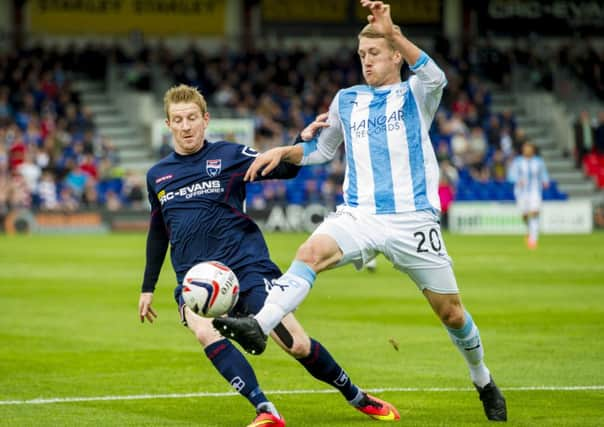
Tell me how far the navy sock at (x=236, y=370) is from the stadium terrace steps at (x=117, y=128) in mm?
33049

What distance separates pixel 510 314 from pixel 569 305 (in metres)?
1.30

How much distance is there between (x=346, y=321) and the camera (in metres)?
14.8

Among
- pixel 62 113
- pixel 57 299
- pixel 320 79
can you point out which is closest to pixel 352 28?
pixel 320 79

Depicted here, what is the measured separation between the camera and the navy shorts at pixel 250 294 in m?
7.74

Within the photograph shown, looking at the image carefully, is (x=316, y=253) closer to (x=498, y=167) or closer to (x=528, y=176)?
(x=528, y=176)

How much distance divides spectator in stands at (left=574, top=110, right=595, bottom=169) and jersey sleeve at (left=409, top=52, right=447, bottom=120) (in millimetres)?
36812

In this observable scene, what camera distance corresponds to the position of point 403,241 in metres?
7.74

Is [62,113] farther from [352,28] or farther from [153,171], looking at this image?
[153,171]

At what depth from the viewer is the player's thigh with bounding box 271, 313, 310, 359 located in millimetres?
7801

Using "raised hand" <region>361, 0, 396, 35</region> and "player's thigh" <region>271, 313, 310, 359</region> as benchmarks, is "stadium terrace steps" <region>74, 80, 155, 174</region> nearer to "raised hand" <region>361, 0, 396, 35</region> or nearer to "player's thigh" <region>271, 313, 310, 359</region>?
"player's thigh" <region>271, 313, 310, 359</region>

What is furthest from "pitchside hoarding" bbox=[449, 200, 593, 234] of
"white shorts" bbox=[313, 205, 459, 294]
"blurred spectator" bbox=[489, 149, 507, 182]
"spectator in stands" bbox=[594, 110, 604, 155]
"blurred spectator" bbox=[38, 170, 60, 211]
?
"white shorts" bbox=[313, 205, 459, 294]

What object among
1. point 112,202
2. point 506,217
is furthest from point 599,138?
point 112,202

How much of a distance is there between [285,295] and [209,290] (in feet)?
1.43

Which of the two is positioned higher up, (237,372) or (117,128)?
(237,372)
